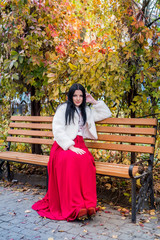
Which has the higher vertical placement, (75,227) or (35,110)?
(35,110)

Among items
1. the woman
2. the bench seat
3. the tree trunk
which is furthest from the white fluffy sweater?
the tree trunk

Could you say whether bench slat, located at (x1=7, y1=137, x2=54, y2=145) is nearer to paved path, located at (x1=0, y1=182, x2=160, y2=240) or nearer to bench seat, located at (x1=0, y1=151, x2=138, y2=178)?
bench seat, located at (x1=0, y1=151, x2=138, y2=178)

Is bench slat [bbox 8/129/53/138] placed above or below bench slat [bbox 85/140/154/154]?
above

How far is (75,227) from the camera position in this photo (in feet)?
9.97

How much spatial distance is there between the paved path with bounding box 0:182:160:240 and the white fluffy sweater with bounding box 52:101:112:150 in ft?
3.05

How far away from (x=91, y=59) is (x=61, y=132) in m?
1.09

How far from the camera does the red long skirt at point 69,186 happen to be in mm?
3244

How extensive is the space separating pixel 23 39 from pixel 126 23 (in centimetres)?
166

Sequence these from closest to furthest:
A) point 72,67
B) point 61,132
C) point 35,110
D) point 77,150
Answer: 1. point 77,150
2. point 61,132
3. point 72,67
4. point 35,110

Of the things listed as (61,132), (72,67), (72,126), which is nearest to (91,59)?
(72,67)

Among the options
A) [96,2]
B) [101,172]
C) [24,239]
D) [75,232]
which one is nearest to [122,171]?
[101,172]

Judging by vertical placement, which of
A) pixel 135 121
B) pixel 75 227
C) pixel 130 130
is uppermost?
pixel 135 121

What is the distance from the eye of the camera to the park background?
3855mm

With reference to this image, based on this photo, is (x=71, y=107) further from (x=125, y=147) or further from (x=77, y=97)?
(x=125, y=147)
